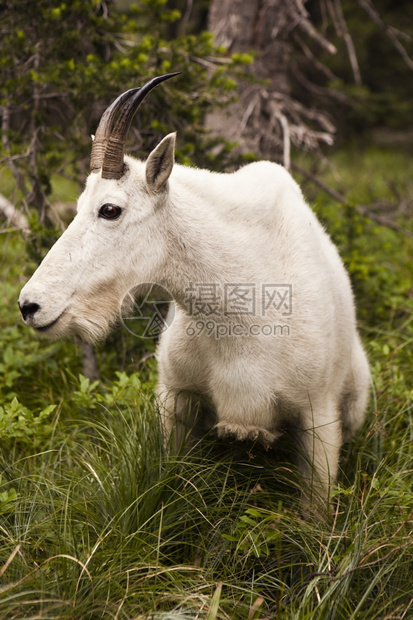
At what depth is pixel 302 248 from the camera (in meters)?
3.61

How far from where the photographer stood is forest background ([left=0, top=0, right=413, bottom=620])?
2.84 m

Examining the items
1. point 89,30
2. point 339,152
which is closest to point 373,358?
point 89,30

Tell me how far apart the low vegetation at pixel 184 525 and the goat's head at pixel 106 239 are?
0.86 meters

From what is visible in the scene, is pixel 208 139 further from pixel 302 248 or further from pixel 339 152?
pixel 339 152

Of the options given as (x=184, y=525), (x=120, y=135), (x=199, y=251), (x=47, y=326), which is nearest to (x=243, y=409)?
(x=184, y=525)

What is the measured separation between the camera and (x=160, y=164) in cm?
313

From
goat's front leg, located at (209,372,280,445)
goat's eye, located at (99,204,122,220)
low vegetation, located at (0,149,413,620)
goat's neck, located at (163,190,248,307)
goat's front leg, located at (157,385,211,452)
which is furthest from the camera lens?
goat's front leg, located at (157,385,211,452)

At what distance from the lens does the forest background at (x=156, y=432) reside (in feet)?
9.31

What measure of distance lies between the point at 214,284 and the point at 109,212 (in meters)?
0.69

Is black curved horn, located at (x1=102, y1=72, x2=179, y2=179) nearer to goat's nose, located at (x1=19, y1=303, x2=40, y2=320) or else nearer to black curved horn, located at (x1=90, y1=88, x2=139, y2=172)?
black curved horn, located at (x1=90, y1=88, x2=139, y2=172)

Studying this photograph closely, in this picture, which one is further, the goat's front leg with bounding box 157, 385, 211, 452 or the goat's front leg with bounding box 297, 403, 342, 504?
the goat's front leg with bounding box 157, 385, 211, 452

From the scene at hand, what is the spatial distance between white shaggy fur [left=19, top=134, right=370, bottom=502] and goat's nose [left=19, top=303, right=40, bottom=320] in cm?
2

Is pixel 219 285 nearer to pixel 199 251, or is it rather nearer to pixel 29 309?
pixel 199 251

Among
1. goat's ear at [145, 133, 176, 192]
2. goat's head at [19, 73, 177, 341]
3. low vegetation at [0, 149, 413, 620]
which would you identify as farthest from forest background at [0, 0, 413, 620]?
goat's ear at [145, 133, 176, 192]
